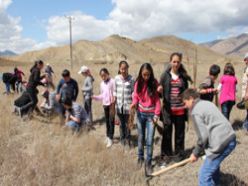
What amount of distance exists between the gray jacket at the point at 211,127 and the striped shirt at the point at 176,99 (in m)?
1.52

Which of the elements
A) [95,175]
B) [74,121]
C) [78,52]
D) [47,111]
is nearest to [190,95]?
[95,175]

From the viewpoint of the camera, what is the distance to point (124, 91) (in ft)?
20.2

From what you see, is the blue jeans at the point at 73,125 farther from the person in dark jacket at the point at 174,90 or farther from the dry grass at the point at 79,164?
the person in dark jacket at the point at 174,90

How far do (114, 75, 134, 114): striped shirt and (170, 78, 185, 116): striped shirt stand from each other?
3.53 feet

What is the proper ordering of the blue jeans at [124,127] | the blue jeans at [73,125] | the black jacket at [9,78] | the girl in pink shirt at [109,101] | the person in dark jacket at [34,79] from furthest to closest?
1. the black jacket at [9,78]
2. the person in dark jacket at [34,79]
3. the blue jeans at [73,125]
4. the girl in pink shirt at [109,101]
5. the blue jeans at [124,127]

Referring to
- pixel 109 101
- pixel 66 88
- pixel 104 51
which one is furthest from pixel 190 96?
pixel 104 51

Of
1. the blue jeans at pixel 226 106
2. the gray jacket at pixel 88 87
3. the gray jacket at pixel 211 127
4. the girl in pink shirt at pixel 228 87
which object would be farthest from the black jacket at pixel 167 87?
the gray jacket at pixel 88 87

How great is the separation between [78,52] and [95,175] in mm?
111094

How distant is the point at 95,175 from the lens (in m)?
4.95

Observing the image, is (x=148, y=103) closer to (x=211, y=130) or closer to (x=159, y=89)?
(x=159, y=89)

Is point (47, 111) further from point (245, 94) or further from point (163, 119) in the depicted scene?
point (245, 94)

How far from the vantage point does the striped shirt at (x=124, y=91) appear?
6156 mm

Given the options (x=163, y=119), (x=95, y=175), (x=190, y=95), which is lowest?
(x=95, y=175)

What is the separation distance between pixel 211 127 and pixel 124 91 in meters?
2.68
